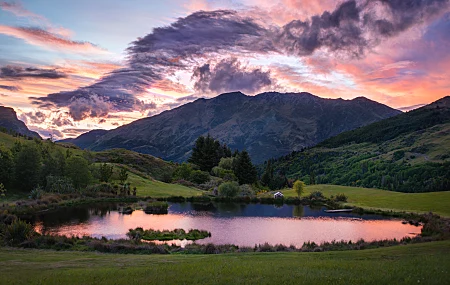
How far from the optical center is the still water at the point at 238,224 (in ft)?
145

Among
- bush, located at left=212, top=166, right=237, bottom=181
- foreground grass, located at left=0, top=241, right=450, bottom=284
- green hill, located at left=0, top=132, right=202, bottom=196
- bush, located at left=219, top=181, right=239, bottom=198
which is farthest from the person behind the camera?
bush, located at left=212, top=166, right=237, bottom=181

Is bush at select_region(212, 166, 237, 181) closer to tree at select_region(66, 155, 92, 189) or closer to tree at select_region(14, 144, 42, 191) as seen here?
tree at select_region(66, 155, 92, 189)

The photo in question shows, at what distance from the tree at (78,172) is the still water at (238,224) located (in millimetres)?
14547

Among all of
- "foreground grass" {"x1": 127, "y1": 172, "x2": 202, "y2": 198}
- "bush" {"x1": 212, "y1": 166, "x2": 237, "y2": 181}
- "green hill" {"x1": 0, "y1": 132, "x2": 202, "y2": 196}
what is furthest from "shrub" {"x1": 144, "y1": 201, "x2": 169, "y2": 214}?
"bush" {"x1": 212, "y1": 166, "x2": 237, "y2": 181}

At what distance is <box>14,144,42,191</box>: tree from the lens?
75000 millimetres

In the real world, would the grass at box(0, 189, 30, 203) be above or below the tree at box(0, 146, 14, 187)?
below

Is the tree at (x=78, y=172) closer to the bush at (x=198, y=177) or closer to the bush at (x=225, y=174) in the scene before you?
the bush at (x=198, y=177)

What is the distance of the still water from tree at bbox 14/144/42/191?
57.6 feet

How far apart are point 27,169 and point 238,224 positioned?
49873 millimetres

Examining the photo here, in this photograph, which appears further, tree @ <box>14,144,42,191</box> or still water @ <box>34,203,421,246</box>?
tree @ <box>14,144,42,191</box>

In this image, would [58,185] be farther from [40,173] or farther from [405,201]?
[405,201]

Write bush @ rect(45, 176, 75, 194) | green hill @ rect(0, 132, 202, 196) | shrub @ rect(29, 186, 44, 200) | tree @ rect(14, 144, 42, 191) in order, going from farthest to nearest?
green hill @ rect(0, 132, 202, 196) → bush @ rect(45, 176, 75, 194) → tree @ rect(14, 144, 42, 191) → shrub @ rect(29, 186, 44, 200)

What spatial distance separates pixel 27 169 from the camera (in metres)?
75.4

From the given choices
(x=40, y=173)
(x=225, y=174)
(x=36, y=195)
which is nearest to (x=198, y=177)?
(x=225, y=174)
